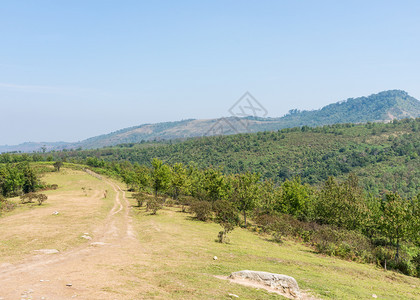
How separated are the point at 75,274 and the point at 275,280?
15158 millimetres

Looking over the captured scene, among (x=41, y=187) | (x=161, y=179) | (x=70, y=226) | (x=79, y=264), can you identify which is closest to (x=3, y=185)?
(x=41, y=187)

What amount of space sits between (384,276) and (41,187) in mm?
97811

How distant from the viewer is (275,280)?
20.8m

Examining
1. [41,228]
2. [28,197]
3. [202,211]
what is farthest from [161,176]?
[41,228]

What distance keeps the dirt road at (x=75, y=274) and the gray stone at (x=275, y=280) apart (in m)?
9.34

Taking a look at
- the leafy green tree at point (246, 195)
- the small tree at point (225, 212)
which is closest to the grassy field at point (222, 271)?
the small tree at point (225, 212)

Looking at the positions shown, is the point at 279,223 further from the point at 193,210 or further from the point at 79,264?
the point at 79,264

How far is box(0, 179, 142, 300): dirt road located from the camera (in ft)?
50.7

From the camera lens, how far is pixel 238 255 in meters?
31.3

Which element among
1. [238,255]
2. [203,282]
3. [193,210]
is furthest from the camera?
[193,210]

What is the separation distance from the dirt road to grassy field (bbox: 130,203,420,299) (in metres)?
2.08

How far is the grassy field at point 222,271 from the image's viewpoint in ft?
61.6

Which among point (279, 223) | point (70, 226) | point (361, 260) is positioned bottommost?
point (361, 260)

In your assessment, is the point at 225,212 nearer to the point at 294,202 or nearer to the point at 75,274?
the point at 294,202
